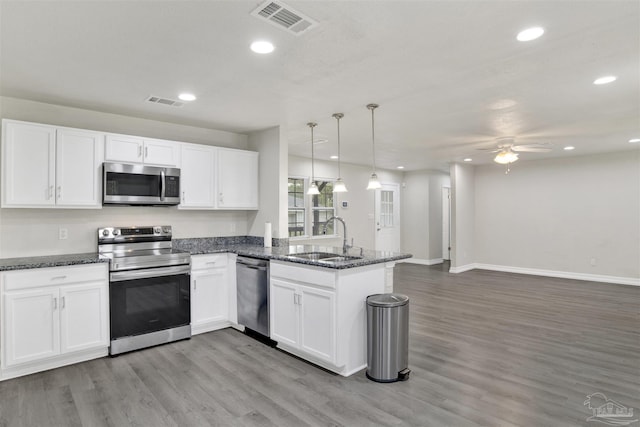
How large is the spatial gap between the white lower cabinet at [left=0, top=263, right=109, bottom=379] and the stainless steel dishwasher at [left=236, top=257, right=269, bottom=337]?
132 centimetres

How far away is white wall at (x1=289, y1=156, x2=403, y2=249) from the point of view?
7.56 m

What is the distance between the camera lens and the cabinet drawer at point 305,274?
9.71ft

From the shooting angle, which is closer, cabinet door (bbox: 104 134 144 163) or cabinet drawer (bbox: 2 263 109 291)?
cabinet drawer (bbox: 2 263 109 291)

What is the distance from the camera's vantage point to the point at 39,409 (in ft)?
8.20

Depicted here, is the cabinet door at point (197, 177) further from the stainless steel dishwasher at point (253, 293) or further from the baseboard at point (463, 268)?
the baseboard at point (463, 268)

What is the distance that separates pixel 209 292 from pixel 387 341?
2.19 metres

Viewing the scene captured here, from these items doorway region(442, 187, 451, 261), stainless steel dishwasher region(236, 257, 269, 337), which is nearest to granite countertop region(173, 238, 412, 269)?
stainless steel dishwasher region(236, 257, 269, 337)

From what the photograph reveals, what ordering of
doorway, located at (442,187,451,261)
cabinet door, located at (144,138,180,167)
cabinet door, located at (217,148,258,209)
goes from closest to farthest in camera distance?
1. cabinet door, located at (144,138,180,167)
2. cabinet door, located at (217,148,258,209)
3. doorway, located at (442,187,451,261)

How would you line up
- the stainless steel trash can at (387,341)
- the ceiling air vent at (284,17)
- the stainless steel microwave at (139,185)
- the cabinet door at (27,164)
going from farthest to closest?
the stainless steel microwave at (139,185)
the cabinet door at (27,164)
the stainless steel trash can at (387,341)
the ceiling air vent at (284,17)

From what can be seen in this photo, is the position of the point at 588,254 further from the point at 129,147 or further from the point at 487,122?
the point at 129,147

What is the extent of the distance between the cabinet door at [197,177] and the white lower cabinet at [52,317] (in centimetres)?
121

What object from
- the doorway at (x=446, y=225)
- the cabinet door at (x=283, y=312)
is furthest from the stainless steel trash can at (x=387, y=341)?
the doorway at (x=446, y=225)

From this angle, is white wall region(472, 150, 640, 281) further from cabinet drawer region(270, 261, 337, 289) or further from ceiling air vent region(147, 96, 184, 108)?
ceiling air vent region(147, 96, 184, 108)

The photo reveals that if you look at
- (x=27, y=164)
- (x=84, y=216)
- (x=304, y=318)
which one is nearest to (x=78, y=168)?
(x=27, y=164)
